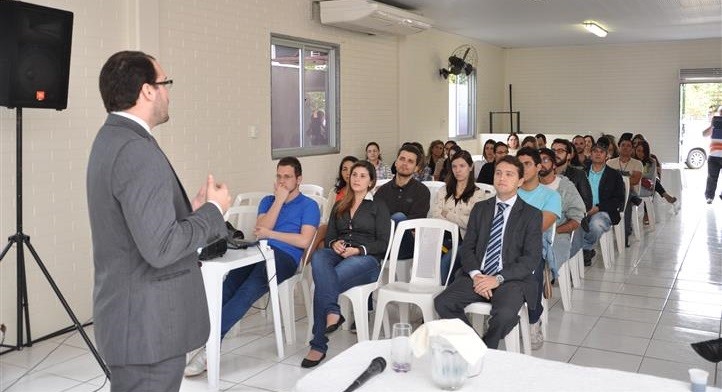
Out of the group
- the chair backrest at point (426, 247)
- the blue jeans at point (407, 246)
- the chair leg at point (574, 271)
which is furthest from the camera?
the chair leg at point (574, 271)

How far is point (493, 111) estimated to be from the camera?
1247 centimetres

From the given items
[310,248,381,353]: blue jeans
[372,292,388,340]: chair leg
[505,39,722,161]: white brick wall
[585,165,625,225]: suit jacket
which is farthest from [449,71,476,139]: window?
[372,292,388,340]: chair leg

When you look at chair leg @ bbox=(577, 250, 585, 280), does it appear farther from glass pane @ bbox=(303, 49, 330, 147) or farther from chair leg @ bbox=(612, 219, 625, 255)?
glass pane @ bbox=(303, 49, 330, 147)

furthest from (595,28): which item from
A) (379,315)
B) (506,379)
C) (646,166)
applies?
(506,379)

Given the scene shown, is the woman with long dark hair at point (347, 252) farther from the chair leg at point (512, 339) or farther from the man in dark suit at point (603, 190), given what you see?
the man in dark suit at point (603, 190)

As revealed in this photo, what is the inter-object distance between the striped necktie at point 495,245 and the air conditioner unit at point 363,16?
3.58 meters

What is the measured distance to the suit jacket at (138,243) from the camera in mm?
1661

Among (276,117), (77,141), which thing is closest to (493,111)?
(276,117)

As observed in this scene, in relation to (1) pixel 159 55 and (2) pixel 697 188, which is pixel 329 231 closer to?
(1) pixel 159 55

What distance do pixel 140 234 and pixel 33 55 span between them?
238cm

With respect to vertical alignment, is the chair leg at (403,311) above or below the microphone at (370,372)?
below

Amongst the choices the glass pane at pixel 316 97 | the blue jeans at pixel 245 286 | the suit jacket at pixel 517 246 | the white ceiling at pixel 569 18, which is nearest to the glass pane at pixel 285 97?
the glass pane at pixel 316 97

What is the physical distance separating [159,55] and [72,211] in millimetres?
→ 1303

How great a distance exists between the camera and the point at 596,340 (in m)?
4.05
